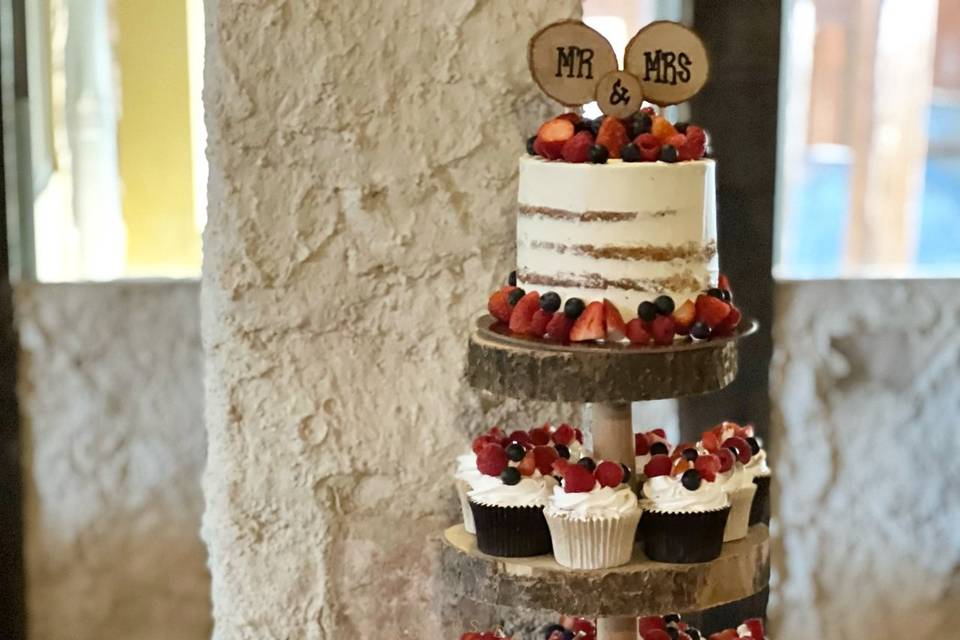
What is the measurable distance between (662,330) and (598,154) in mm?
186

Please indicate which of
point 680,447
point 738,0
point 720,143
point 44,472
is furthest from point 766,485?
point 44,472

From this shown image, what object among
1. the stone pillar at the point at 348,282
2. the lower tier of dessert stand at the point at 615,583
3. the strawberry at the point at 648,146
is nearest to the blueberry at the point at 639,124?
the strawberry at the point at 648,146

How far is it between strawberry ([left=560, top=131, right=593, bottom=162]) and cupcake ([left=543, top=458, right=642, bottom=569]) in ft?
1.03

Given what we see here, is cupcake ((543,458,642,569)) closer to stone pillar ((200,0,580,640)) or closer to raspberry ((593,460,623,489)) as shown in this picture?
raspberry ((593,460,623,489))

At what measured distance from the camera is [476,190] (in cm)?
159

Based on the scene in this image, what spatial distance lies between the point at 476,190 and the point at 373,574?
0.53 metres

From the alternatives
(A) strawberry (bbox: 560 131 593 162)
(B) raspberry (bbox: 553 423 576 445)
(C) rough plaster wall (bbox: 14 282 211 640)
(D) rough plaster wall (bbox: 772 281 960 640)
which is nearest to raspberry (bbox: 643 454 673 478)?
(B) raspberry (bbox: 553 423 576 445)

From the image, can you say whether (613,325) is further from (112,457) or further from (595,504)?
(112,457)

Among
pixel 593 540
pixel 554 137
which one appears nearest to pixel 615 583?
pixel 593 540

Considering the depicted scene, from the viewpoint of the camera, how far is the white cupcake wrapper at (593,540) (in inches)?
48.9

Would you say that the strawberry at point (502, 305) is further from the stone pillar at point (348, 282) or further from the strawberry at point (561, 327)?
the stone pillar at point (348, 282)

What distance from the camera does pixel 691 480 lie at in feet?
4.17

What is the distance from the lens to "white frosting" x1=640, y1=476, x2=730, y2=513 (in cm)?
126

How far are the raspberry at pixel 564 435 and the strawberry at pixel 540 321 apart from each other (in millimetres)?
204
